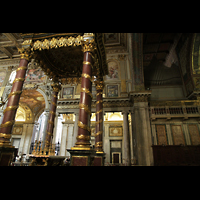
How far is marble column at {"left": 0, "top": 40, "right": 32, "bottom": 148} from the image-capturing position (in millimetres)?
4133

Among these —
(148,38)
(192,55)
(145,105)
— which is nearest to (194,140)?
(145,105)

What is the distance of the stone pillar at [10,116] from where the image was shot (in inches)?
155

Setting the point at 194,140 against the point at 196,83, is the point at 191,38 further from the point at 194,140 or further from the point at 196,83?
the point at 194,140

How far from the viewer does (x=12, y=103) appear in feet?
15.1

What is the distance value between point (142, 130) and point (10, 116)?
859 cm

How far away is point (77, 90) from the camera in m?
13.3

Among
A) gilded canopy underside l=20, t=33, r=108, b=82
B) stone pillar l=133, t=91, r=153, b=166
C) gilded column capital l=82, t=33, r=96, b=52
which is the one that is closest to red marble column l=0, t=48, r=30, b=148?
gilded canopy underside l=20, t=33, r=108, b=82

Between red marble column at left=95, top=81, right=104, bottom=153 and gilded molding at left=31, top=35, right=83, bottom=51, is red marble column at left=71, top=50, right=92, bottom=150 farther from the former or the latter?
red marble column at left=95, top=81, right=104, bottom=153

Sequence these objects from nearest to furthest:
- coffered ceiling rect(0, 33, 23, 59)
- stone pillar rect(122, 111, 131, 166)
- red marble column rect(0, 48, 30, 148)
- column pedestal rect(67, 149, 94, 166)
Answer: column pedestal rect(67, 149, 94, 166) < red marble column rect(0, 48, 30, 148) < stone pillar rect(122, 111, 131, 166) < coffered ceiling rect(0, 33, 23, 59)

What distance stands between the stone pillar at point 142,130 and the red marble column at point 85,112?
7.05 meters

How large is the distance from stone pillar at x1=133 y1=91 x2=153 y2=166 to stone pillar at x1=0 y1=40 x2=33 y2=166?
26.5 ft

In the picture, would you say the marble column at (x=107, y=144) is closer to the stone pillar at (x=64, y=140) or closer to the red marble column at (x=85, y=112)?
the stone pillar at (x=64, y=140)

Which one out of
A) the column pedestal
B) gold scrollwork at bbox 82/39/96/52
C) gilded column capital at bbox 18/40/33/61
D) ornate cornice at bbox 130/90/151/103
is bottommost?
the column pedestal

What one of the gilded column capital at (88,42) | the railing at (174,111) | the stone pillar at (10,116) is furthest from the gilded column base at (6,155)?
the railing at (174,111)
